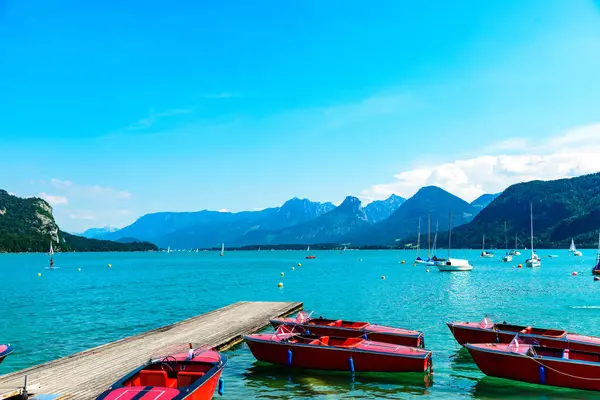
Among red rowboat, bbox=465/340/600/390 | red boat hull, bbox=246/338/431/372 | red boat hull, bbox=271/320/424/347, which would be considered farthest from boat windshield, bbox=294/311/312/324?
red rowboat, bbox=465/340/600/390

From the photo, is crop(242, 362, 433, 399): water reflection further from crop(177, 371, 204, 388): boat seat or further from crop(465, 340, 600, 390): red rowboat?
crop(177, 371, 204, 388): boat seat

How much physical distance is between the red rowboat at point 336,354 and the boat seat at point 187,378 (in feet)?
25.1

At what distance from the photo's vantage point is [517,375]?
2280 cm

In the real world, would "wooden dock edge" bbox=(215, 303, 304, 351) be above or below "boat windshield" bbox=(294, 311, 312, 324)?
below

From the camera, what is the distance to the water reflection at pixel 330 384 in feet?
72.5

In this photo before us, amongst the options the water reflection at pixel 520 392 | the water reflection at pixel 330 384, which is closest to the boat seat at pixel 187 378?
the water reflection at pixel 330 384

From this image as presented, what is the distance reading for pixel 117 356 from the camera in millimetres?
25625

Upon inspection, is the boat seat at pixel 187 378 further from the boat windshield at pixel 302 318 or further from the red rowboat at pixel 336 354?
the boat windshield at pixel 302 318

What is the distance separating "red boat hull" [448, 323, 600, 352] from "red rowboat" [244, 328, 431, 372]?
21.2ft

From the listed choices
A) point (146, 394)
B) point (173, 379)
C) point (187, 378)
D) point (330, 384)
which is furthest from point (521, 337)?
point (146, 394)

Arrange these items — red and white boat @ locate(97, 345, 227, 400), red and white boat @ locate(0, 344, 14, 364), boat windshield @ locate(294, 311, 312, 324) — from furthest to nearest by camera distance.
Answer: boat windshield @ locate(294, 311, 312, 324) < red and white boat @ locate(0, 344, 14, 364) < red and white boat @ locate(97, 345, 227, 400)

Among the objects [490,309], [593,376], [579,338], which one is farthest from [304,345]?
[490,309]

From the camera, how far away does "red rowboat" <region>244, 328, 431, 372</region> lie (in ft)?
77.6

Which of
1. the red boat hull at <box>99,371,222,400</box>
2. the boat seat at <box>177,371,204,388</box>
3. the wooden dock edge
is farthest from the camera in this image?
the wooden dock edge
